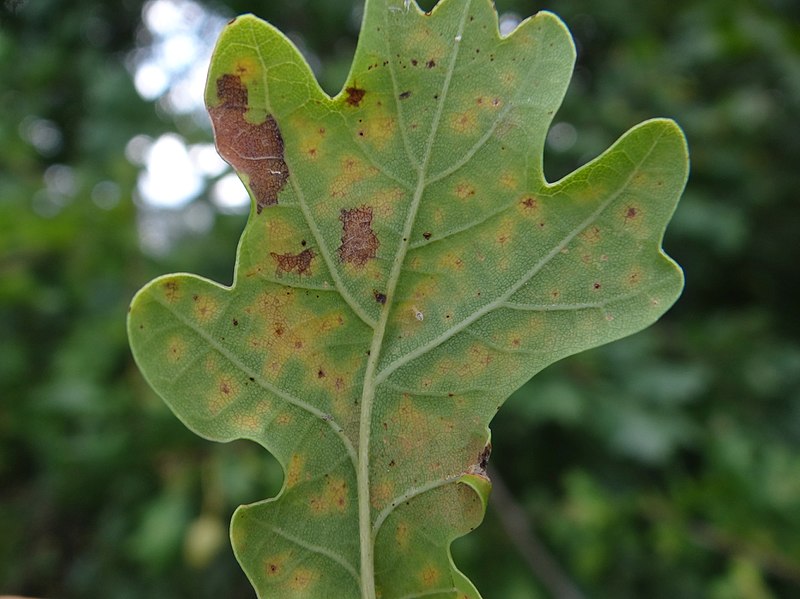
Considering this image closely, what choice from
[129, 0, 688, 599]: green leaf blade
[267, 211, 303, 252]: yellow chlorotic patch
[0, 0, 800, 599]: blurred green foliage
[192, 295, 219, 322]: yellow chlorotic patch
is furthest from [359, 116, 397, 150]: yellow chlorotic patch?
[0, 0, 800, 599]: blurred green foliage

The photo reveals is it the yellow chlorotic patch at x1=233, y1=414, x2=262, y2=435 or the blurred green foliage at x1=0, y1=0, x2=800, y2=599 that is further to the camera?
the blurred green foliage at x1=0, y1=0, x2=800, y2=599

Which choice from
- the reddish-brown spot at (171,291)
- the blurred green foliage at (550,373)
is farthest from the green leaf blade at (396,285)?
the blurred green foliage at (550,373)

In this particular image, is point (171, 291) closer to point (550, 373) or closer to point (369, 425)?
point (369, 425)

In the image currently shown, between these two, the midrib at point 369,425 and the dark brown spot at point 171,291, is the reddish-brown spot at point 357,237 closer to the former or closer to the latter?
the midrib at point 369,425

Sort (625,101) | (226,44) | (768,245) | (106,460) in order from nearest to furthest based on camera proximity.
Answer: (226,44) → (106,460) → (625,101) → (768,245)

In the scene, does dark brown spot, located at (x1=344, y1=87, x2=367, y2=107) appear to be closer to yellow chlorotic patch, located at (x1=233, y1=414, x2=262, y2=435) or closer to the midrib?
the midrib

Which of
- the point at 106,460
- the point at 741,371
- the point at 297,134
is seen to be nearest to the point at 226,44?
the point at 297,134

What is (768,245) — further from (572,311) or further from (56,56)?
(56,56)
